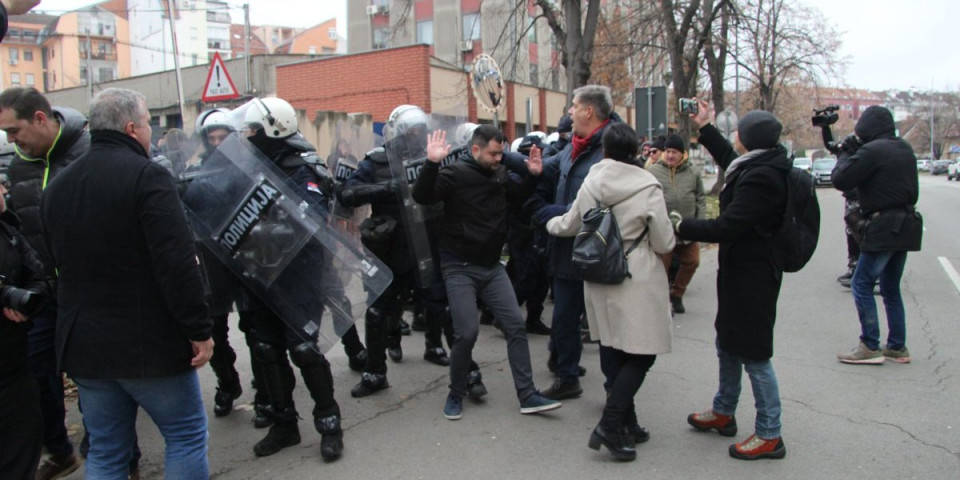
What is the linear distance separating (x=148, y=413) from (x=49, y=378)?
4.35 ft

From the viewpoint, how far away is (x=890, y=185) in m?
5.50

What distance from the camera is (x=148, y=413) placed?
287 centimetres

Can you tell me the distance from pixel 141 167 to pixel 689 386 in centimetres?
382

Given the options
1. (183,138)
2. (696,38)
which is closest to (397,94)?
(696,38)

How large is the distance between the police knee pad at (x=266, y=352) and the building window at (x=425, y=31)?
140 feet

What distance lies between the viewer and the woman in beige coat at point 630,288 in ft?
12.4

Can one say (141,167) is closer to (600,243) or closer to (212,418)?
(600,243)

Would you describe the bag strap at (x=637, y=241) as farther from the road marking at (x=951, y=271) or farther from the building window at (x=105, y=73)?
the building window at (x=105, y=73)

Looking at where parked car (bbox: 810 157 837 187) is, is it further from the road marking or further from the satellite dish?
the satellite dish

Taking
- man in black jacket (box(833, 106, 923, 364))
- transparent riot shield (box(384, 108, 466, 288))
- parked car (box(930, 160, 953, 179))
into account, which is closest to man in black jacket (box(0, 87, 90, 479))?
transparent riot shield (box(384, 108, 466, 288))

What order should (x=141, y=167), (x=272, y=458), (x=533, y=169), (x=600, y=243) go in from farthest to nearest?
(x=533, y=169) → (x=272, y=458) → (x=600, y=243) → (x=141, y=167)

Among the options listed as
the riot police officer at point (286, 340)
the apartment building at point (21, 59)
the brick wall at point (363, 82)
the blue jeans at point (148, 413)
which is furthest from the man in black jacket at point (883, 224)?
the apartment building at point (21, 59)

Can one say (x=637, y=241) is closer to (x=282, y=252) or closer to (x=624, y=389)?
(x=624, y=389)

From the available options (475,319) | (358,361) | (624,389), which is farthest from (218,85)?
(624,389)
